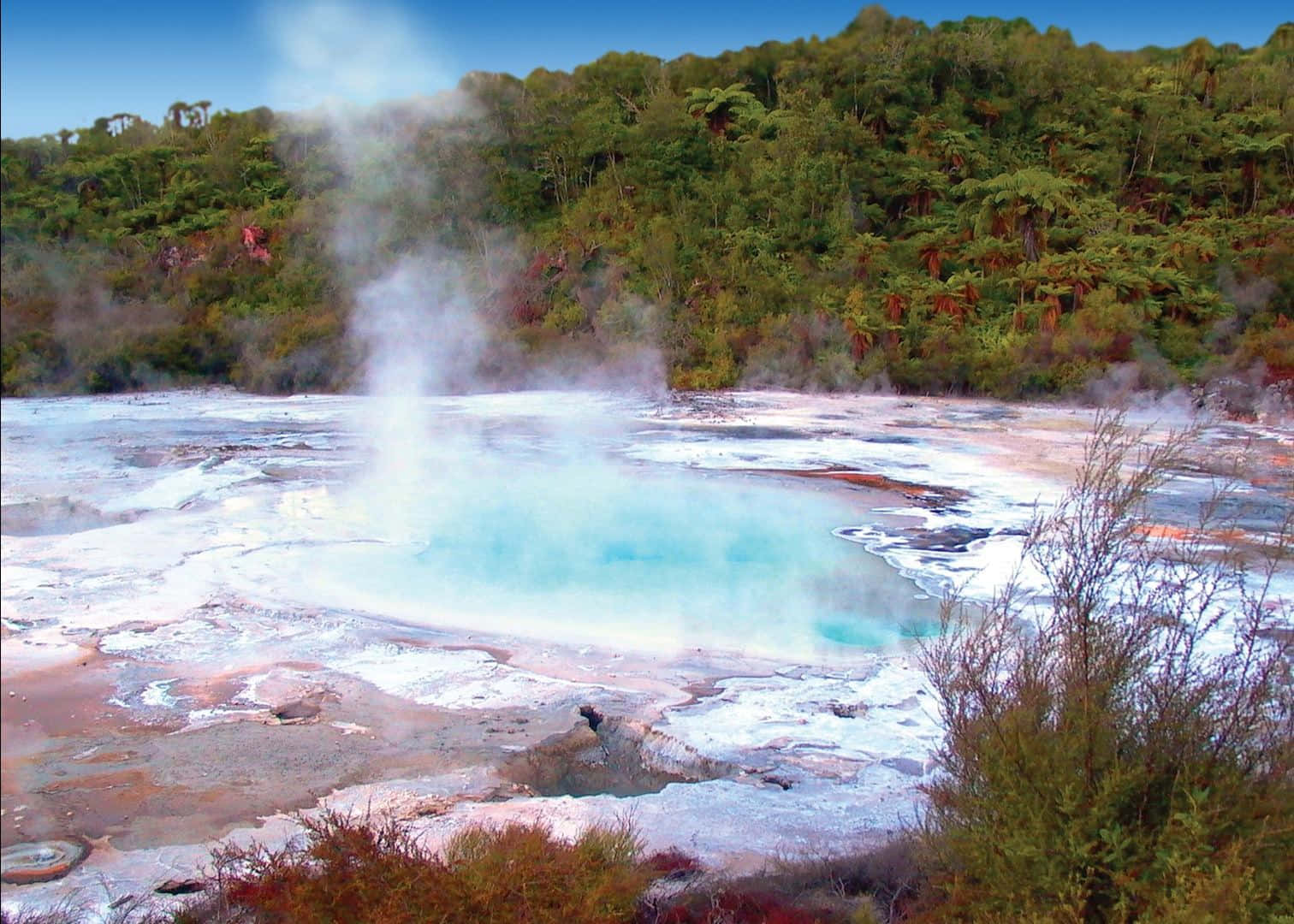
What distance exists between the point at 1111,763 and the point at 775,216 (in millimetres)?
19285

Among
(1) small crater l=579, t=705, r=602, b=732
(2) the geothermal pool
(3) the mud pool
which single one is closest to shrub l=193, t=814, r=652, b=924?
(3) the mud pool

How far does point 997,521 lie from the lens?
30.0ft

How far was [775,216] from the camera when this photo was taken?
Answer: 71.9 feet

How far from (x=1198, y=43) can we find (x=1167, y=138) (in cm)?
480

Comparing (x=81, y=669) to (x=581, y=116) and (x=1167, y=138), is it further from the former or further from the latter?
(x=1167, y=138)

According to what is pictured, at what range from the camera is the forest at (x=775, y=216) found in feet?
59.5

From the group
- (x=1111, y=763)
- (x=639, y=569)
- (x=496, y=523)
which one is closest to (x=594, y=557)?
(x=639, y=569)

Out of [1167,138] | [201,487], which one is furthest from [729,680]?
[1167,138]

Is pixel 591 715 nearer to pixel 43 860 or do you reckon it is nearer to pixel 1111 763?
pixel 43 860

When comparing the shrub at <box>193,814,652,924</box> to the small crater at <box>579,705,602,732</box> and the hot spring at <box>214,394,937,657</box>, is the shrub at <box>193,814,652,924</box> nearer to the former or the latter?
the small crater at <box>579,705,602,732</box>

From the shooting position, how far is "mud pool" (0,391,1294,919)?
4621mm

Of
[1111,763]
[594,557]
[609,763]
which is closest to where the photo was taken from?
[1111,763]

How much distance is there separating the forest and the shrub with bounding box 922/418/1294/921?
12832 mm

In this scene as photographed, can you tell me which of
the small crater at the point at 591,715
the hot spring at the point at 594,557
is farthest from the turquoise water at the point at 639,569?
the small crater at the point at 591,715
